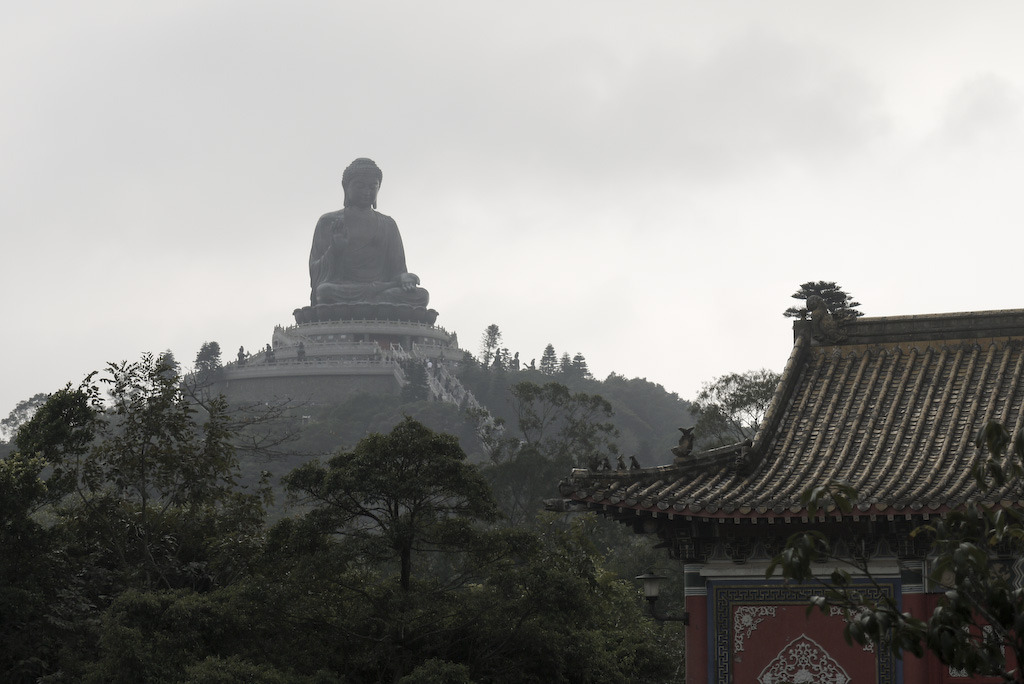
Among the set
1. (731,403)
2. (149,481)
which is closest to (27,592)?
(149,481)

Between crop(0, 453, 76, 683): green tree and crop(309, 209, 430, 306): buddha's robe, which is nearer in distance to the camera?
crop(0, 453, 76, 683): green tree

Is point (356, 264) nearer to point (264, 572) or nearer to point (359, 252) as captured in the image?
point (359, 252)

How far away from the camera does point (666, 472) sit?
42.7ft

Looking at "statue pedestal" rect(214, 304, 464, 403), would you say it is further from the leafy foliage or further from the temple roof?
the temple roof

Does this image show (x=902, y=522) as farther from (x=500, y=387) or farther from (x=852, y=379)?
(x=500, y=387)

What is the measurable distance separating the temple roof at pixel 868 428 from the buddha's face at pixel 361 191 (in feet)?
215

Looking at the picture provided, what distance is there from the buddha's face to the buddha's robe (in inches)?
33.0

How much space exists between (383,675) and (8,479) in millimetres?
5351

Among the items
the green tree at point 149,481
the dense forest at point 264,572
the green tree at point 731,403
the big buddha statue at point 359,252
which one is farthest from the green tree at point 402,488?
the big buddha statue at point 359,252

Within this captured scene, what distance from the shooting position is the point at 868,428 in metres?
13.9

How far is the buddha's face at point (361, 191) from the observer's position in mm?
79250

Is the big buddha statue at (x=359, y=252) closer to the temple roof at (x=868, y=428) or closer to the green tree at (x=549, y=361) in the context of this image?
the green tree at (x=549, y=361)

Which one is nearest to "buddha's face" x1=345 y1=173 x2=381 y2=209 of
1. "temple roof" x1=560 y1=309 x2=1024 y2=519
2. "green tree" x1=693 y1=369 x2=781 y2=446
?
"green tree" x1=693 y1=369 x2=781 y2=446

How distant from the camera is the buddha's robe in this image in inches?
3132
